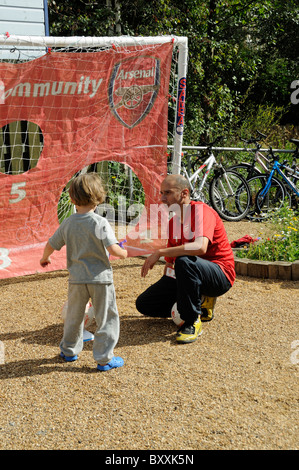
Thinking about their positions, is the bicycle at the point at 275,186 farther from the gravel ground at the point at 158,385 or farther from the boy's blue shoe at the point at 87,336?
the boy's blue shoe at the point at 87,336

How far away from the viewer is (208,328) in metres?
4.00

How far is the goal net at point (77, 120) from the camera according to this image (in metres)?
4.93

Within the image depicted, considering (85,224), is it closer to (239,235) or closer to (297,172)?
(239,235)

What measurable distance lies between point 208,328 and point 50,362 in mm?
1249

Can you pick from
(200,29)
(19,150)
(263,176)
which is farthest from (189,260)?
(200,29)

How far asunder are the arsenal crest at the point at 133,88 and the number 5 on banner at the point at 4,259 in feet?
5.81

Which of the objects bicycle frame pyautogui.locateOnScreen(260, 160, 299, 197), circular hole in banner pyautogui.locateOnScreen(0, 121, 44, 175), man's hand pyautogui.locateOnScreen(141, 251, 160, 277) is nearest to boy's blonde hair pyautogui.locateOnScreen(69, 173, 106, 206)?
man's hand pyautogui.locateOnScreen(141, 251, 160, 277)

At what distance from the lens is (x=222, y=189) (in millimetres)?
8586

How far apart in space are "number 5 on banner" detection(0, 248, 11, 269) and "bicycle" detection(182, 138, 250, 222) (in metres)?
3.89

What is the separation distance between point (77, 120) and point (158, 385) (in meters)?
3.05

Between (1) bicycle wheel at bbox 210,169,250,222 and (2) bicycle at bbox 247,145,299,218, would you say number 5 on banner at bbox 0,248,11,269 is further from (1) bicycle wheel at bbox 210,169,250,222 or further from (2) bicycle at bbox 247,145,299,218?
(2) bicycle at bbox 247,145,299,218

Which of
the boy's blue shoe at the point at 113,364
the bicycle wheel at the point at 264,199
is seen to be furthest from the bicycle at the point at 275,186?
the boy's blue shoe at the point at 113,364

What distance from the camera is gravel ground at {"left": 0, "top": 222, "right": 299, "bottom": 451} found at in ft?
8.28

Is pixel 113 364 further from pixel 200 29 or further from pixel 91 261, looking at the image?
pixel 200 29
